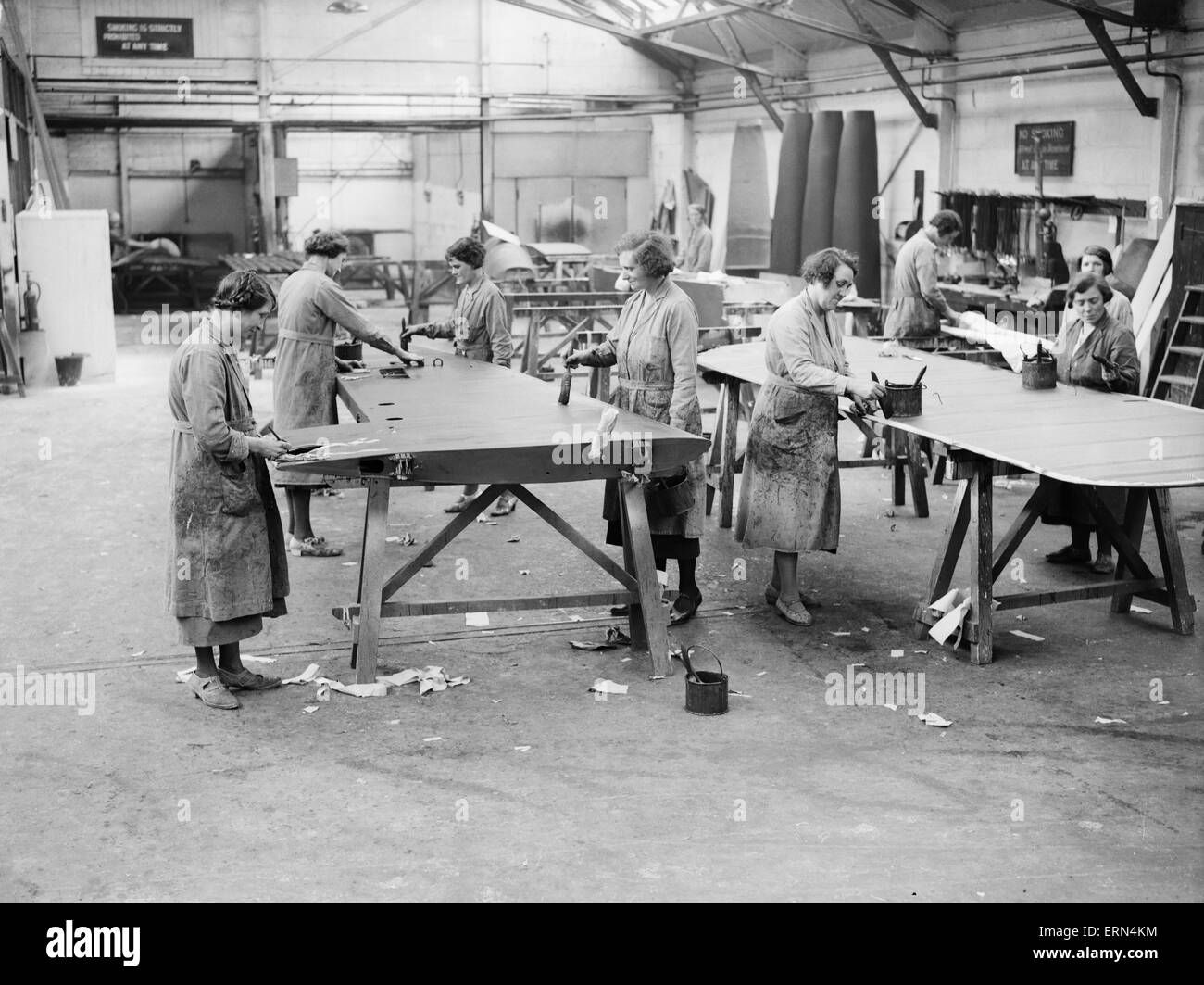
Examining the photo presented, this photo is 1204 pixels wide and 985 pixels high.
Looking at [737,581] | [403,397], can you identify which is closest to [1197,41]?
[737,581]

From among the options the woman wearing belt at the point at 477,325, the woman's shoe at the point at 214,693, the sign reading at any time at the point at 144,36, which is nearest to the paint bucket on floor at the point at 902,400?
the woman wearing belt at the point at 477,325

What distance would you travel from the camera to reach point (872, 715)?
201 inches

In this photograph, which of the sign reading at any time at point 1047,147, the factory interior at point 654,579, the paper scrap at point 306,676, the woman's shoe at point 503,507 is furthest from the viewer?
the sign reading at any time at point 1047,147

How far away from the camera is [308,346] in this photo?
7387 mm

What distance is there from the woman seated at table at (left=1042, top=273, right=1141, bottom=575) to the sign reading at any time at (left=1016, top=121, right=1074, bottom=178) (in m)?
6.69

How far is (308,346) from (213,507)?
99.6 inches

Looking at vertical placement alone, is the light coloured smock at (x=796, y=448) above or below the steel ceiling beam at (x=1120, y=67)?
below

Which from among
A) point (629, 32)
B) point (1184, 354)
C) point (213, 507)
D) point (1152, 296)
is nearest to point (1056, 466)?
point (213, 507)

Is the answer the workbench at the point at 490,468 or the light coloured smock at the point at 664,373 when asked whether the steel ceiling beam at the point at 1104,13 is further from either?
the workbench at the point at 490,468

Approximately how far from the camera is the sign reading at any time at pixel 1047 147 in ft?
42.8

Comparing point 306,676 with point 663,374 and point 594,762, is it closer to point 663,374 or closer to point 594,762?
point 594,762

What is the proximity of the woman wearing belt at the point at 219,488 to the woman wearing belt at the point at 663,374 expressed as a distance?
166cm

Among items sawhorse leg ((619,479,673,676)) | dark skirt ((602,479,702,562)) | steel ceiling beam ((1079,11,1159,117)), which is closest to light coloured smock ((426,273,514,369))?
dark skirt ((602,479,702,562))

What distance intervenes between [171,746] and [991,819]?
280 centimetres
